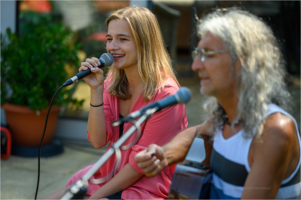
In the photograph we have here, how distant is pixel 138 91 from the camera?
217cm

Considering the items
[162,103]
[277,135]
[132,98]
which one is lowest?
[132,98]

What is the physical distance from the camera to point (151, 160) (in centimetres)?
138

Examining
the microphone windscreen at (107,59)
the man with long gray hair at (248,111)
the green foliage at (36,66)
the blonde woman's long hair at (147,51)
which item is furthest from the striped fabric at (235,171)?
the green foliage at (36,66)

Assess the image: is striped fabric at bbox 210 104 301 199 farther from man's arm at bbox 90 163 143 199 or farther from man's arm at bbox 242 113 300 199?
man's arm at bbox 90 163 143 199

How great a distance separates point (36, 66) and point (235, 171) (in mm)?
3089

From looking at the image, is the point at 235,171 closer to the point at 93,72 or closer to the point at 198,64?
the point at 198,64

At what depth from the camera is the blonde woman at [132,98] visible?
191 cm

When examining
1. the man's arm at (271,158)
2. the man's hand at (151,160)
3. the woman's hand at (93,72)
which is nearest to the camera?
the man's arm at (271,158)

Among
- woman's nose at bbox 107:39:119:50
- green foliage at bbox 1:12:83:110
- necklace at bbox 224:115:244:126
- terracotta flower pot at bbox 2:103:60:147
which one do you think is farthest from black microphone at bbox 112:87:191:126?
terracotta flower pot at bbox 2:103:60:147

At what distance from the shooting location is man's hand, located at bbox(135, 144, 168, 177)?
1354mm

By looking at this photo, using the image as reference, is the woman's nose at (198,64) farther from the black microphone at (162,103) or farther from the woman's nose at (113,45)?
the woman's nose at (113,45)

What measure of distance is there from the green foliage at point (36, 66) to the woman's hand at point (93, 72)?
78.4 inches

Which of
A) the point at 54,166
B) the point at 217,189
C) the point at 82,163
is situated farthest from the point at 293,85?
the point at 217,189

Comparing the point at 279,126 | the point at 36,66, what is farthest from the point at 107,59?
the point at 36,66
